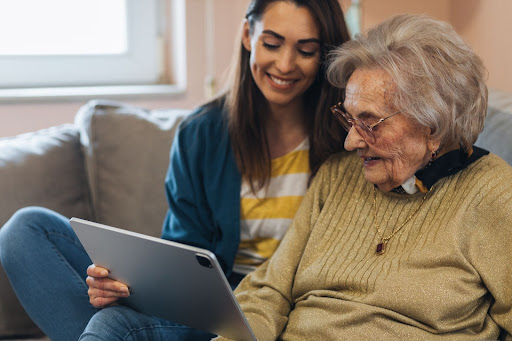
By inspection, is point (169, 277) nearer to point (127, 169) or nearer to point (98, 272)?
point (98, 272)

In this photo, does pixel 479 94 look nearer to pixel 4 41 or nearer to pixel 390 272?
pixel 390 272

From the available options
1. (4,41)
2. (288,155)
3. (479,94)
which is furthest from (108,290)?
(4,41)

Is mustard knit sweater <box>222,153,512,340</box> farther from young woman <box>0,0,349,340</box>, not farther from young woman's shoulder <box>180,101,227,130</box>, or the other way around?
young woman's shoulder <box>180,101,227,130</box>

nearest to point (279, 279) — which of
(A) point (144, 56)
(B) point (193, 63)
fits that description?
(B) point (193, 63)

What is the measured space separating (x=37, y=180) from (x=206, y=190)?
23.4 inches

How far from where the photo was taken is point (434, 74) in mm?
1269

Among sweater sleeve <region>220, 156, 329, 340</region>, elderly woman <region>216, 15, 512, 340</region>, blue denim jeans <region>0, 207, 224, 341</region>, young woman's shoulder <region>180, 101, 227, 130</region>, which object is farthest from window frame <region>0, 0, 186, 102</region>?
elderly woman <region>216, 15, 512, 340</region>

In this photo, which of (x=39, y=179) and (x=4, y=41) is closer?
(x=39, y=179)

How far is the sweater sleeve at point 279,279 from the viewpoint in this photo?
1415 millimetres

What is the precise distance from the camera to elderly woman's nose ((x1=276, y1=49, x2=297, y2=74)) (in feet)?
5.06

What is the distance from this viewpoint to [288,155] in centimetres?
168

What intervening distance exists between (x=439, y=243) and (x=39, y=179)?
1210 mm

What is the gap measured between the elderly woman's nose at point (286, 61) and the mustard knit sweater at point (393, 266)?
0.87 feet

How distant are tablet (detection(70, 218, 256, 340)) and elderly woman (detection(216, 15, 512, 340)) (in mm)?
145
